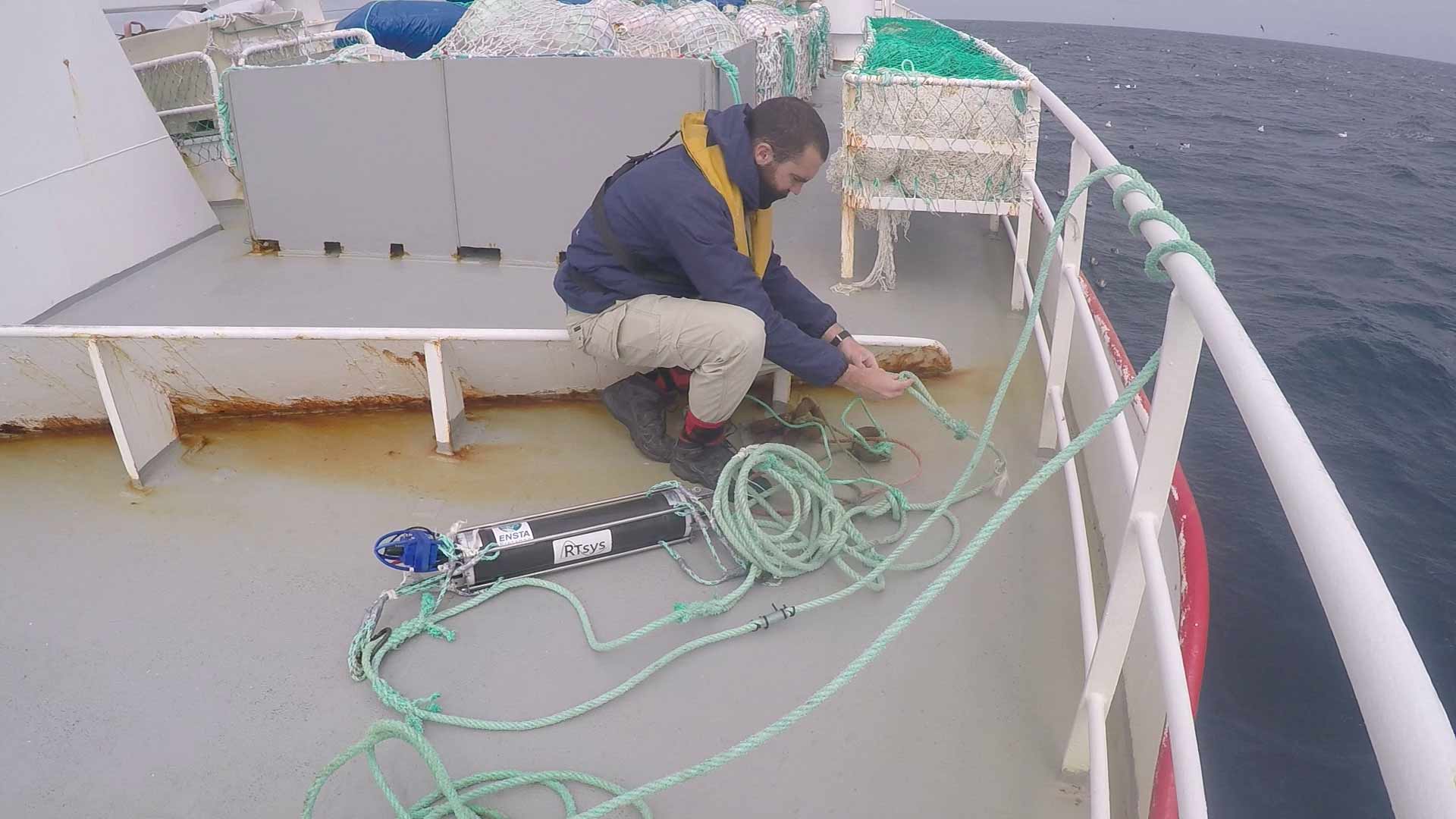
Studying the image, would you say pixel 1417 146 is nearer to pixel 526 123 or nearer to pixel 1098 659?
pixel 526 123

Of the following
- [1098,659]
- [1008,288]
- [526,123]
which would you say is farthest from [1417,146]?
[1098,659]

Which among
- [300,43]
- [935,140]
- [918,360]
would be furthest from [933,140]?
[300,43]

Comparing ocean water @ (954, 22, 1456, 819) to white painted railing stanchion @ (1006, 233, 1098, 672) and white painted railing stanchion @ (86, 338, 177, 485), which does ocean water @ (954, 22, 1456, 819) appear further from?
white painted railing stanchion @ (86, 338, 177, 485)

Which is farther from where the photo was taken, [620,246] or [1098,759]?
[620,246]

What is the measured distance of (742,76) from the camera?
4.95 meters

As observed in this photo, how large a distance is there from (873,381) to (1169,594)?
4.20ft

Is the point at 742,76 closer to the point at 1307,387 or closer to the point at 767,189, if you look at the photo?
the point at 767,189

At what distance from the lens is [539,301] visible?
170 inches

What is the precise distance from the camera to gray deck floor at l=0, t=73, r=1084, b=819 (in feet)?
6.10

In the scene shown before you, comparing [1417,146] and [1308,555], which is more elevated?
[1308,555]

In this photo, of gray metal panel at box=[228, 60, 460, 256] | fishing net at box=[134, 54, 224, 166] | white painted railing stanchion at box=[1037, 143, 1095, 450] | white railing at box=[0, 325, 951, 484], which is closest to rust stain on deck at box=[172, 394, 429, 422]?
white railing at box=[0, 325, 951, 484]

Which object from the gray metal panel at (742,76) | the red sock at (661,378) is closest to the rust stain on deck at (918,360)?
the red sock at (661,378)

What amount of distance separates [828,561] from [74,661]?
1.78 meters

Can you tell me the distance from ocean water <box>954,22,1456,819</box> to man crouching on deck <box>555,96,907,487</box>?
101 inches
